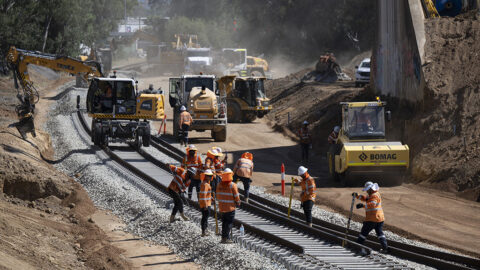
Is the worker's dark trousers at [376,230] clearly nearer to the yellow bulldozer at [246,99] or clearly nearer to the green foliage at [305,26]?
the yellow bulldozer at [246,99]

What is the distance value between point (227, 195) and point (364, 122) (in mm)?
10526

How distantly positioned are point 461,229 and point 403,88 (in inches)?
500

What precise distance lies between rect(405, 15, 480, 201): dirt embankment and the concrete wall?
0.68 metres

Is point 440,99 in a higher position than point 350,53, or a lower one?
lower

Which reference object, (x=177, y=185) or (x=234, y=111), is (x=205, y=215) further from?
(x=234, y=111)

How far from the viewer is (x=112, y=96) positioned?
27.9 metres

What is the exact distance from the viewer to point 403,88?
29.0m

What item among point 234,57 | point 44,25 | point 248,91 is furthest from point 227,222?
point 234,57

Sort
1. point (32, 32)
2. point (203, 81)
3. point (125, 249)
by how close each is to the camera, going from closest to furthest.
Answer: point (125, 249), point (203, 81), point (32, 32)

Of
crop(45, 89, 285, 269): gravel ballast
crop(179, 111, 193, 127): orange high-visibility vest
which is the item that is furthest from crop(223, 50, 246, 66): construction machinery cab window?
crop(179, 111, 193, 127): orange high-visibility vest

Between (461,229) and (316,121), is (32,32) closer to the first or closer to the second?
(316,121)

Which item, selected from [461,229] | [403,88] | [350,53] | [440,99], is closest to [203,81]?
[403,88]

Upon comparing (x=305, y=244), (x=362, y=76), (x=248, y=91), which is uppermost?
(x=362, y=76)

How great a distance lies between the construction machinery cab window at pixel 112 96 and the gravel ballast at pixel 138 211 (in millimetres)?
2004
